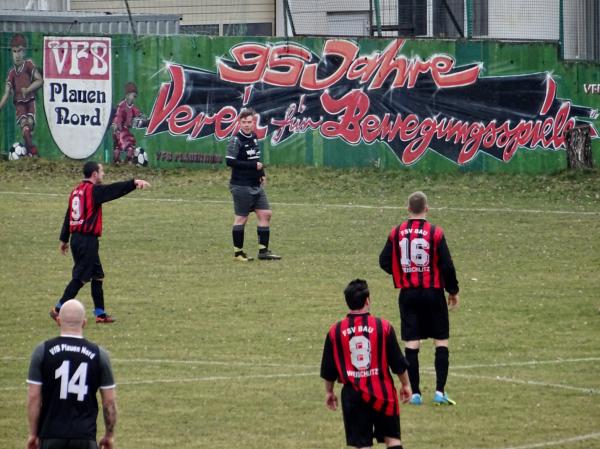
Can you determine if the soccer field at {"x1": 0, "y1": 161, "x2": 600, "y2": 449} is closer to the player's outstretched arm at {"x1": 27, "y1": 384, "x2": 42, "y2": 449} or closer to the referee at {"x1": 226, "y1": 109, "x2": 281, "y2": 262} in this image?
the referee at {"x1": 226, "y1": 109, "x2": 281, "y2": 262}

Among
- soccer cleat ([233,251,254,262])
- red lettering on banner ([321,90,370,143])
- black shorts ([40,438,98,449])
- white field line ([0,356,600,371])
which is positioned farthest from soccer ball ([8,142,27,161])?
black shorts ([40,438,98,449])

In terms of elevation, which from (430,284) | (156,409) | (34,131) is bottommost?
(156,409)

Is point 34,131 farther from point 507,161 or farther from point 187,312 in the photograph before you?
point 187,312

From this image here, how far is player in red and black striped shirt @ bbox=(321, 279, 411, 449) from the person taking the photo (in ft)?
32.2

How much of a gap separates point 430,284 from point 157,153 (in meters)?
19.6

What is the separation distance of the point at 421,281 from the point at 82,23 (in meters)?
23.4

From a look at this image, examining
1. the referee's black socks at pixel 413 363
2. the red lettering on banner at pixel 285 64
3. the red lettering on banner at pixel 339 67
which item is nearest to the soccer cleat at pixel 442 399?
the referee's black socks at pixel 413 363

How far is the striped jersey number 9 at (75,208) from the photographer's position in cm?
1603

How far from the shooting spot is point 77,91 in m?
32.0

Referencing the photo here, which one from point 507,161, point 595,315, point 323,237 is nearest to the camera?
point 595,315

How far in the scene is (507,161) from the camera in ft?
96.8

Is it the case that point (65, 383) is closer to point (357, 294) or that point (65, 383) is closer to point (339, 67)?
point (357, 294)

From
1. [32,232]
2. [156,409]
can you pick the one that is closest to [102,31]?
[32,232]

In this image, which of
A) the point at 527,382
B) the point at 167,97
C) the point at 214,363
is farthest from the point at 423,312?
the point at 167,97
